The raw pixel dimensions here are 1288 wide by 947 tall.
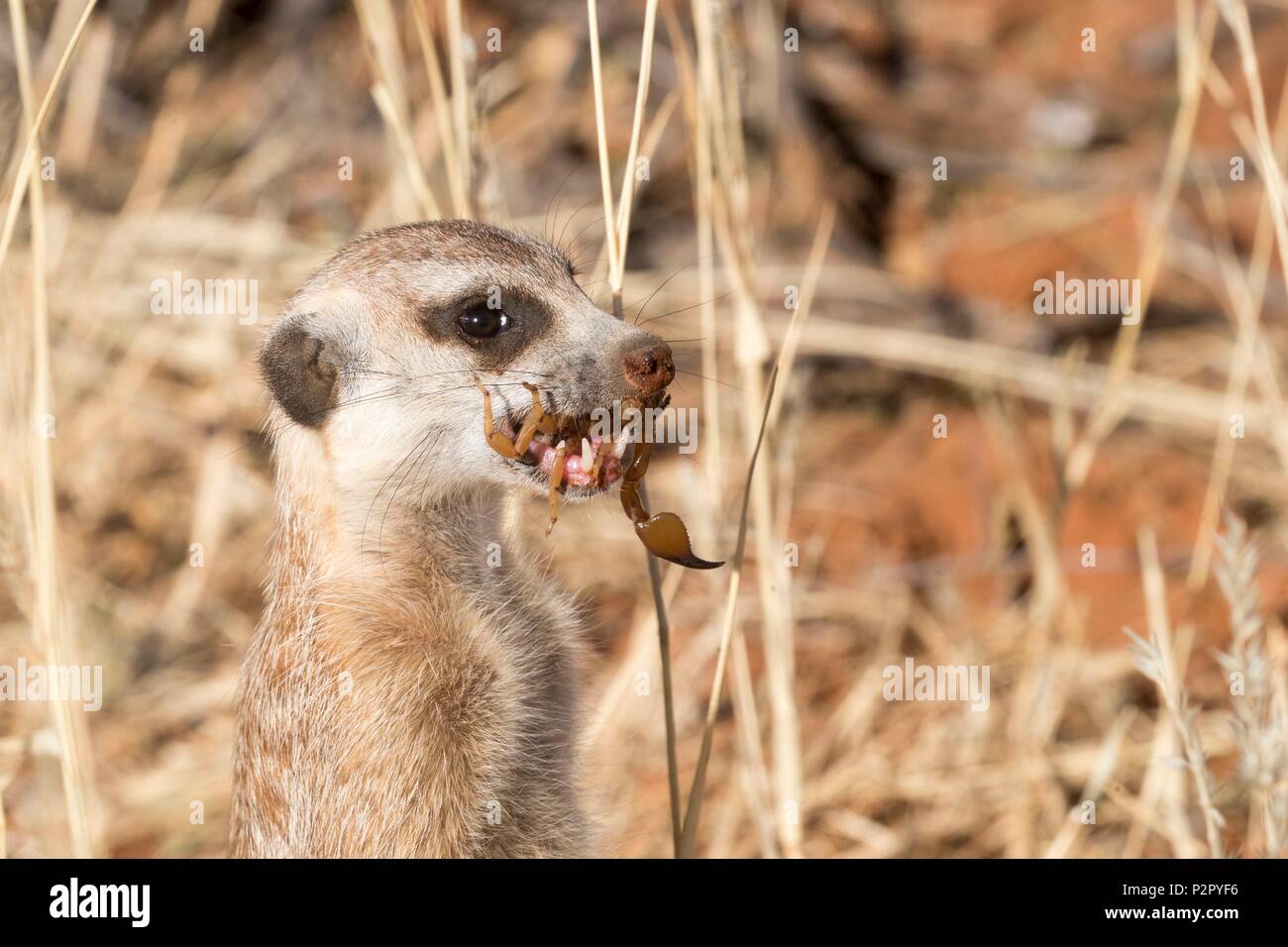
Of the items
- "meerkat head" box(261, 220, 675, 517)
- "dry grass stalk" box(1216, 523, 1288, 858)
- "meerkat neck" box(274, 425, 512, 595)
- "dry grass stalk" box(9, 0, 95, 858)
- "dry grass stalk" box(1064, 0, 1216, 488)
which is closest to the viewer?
"dry grass stalk" box(1216, 523, 1288, 858)

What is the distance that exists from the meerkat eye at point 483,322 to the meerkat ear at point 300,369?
222mm

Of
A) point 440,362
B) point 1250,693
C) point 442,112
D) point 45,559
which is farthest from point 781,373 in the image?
point 45,559

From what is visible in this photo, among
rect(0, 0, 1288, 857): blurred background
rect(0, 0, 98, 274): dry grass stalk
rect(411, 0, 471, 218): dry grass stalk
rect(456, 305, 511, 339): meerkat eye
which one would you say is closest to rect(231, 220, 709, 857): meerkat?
rect(456, 305, 511, 339): meerkat eye

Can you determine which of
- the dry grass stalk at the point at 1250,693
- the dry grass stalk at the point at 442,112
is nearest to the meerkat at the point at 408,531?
the dry grass stalk at the point at 442,112

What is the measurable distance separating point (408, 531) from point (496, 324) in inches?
14.2

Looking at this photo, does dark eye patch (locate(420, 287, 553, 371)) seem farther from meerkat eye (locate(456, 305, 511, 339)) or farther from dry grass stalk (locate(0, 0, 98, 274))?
dry grass stalk (locate(0, 0, 98, 274))

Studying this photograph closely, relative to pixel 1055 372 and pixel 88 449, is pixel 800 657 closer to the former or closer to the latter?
pixel 1055 372

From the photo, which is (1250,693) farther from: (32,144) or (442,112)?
(32,144)

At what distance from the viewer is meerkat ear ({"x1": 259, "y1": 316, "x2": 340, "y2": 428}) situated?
208cm

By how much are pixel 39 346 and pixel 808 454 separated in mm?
2894

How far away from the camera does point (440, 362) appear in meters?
2.09

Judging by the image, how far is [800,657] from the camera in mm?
3828

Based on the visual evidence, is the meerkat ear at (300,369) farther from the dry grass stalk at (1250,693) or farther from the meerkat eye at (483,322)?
the dry grass stalk at (1250,693)
